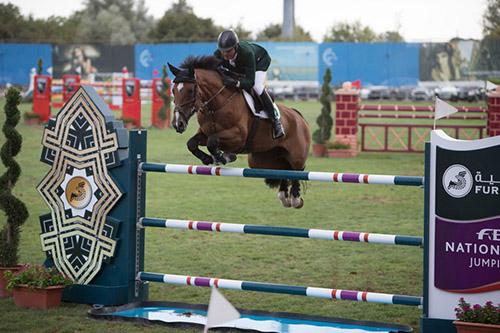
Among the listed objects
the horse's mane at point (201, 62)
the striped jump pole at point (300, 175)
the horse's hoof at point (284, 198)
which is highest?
the horse's mane at point (201, 62)

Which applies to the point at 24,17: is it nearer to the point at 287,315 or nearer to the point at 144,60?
the point at 144,60

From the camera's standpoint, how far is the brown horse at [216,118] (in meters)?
6.05

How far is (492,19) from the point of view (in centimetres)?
3503

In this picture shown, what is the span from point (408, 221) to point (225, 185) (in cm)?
413

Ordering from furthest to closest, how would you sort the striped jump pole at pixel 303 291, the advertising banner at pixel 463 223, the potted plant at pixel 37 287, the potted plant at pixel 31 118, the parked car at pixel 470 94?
the parked car at pixel 470 94, the potted plant at pixel 31 118, the potted plant at pixel 37 287, the striped jump pole at pixel 303 291, the advertising banner at pixel 463 223

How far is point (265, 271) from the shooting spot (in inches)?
284

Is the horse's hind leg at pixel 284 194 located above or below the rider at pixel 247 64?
below

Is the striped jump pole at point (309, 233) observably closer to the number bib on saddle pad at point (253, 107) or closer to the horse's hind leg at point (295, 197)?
the number bib on saddle pad at point (253, 107)

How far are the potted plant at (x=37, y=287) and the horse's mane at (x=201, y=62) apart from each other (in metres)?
1.80

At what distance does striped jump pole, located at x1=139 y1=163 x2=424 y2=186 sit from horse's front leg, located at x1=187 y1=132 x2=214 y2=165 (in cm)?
56

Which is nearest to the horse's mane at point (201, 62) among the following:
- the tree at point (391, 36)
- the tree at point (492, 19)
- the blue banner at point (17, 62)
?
the tree at point (492, 19)

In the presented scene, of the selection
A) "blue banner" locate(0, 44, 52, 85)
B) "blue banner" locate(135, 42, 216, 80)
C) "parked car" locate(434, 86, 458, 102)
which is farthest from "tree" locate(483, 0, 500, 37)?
"blue banner" locate(0, 44, 52, 85)

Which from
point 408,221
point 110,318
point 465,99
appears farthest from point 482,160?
point 465,99

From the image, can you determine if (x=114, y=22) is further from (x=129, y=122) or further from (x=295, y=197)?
(x=295, y=197)
